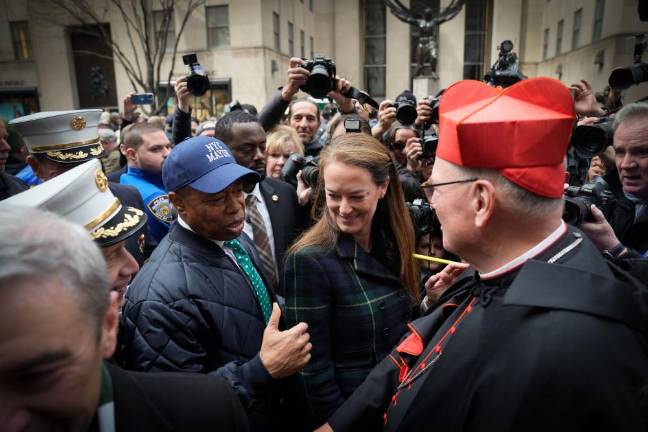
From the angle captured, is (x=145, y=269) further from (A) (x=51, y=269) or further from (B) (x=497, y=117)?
(B) (x=497, y=117)

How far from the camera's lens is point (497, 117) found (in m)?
1.29

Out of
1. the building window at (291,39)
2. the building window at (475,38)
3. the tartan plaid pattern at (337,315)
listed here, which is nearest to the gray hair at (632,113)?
the tartan plaid pattern at (337,315)

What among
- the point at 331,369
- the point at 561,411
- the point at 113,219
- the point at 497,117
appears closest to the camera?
the point at 561,411

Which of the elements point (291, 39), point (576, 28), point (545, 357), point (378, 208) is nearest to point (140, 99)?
point (378, 208)

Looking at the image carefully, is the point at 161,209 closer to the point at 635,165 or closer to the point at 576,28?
the point at 635,165

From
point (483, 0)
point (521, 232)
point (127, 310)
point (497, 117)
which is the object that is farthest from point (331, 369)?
point (483, 0)

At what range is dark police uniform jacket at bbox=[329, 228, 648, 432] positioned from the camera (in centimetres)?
101

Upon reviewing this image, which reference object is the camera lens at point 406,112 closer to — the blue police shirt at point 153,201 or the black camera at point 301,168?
the black camera at point 301,168

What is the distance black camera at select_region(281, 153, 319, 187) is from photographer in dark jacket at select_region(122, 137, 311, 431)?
883mm

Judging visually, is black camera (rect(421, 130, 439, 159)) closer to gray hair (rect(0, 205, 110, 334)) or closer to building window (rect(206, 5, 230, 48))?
gray hair (rect(0, 205, 110, 334))

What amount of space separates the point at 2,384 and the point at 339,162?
1659 mm

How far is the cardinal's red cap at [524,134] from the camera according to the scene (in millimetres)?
1261

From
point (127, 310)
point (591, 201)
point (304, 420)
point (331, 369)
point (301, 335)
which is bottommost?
point (304, 420)

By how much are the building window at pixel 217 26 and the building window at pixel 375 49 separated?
13197 millimetres
